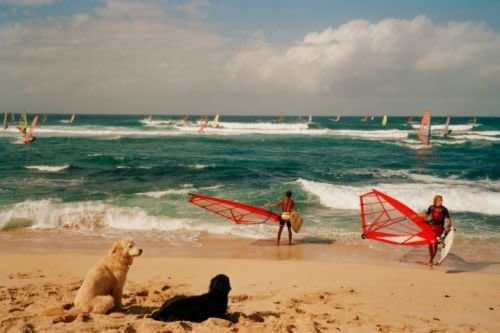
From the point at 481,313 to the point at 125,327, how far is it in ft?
13.4

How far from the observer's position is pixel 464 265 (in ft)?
24.5

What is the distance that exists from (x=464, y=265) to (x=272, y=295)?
13.4 ft

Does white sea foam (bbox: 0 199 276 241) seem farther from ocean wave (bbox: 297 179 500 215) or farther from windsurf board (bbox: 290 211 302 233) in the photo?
ocean wave (bbox: 297 179 500 215)

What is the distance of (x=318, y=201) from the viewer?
13492mm

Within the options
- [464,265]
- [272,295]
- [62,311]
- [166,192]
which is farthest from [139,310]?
[166,192]

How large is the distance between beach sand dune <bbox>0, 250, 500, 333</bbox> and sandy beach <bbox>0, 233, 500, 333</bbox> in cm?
1

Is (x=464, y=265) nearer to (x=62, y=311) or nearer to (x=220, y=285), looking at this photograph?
(x=220, y=285)

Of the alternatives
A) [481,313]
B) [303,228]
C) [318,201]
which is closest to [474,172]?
[318,201]

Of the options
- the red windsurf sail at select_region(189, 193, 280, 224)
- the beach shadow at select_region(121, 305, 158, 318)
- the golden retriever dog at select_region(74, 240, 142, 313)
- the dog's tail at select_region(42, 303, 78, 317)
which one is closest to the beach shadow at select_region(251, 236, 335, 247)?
the red windsurf sail at select_region(189, 193, 280, 224)

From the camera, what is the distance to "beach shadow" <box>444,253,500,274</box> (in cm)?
712

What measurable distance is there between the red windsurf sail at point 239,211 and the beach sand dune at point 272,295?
1803 millimetres

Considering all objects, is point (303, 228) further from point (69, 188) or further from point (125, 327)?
point (69, 188)

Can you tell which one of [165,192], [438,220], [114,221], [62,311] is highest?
[438,220]

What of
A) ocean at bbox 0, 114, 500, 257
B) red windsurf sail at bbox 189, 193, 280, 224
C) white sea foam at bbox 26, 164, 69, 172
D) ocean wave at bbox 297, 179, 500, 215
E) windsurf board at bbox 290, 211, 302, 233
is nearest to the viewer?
windsurf board at bbox 290, 211, 302, 233
